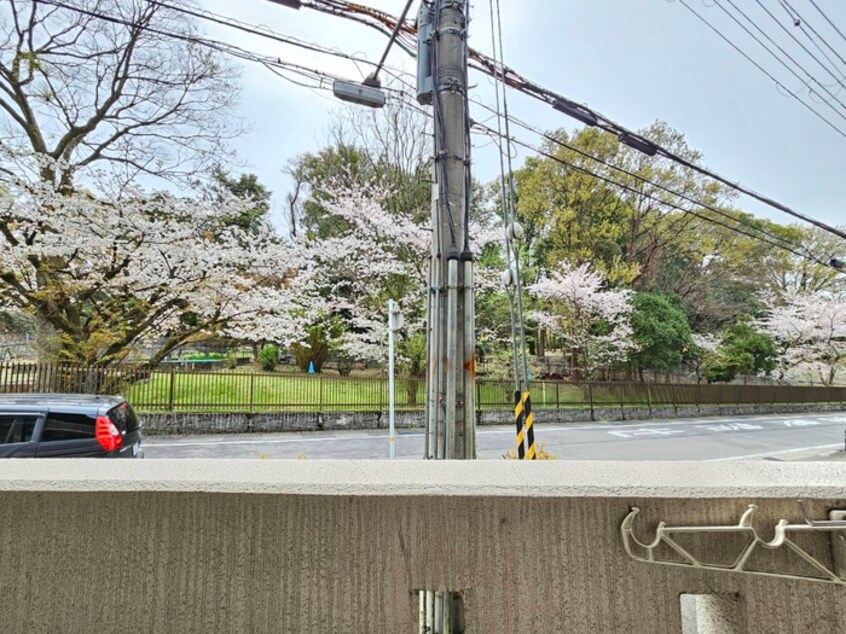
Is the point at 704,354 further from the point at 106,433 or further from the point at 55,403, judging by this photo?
the point at 55,403

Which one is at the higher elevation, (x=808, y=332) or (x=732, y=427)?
(x=808, y=332)

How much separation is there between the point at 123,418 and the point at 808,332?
27076 millimetres

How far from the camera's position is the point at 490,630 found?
1191 millimetres

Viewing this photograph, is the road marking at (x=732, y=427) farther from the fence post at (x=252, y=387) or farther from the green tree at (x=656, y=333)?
the fence post at (x=252, y=387)

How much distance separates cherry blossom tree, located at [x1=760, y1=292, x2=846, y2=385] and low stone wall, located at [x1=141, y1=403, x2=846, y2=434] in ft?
37.5

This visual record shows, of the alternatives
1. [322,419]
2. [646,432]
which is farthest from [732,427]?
[322,419]

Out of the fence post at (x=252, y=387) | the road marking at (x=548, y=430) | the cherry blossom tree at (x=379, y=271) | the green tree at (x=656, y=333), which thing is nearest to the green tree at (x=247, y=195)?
the cherry blossom tree at (x=379, y=271)

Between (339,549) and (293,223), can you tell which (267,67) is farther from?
(293,223)

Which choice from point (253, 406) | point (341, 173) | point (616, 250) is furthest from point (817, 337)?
point (253, 406)

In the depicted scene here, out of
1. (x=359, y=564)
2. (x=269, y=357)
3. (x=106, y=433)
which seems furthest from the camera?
(x=269, y=357)

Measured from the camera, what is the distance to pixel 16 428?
14.2 ft

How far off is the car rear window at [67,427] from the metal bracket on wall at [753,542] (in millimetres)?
5250

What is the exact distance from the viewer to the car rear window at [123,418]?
469 cm

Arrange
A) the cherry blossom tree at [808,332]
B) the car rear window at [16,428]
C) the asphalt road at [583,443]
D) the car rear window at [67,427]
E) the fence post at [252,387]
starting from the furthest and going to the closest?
the cherry blossom tree at [808,332]
the fence post at [252,387]
the asphalt road at [583,443]
the car rear window at [67,427]
the car rear window at [16,428]
